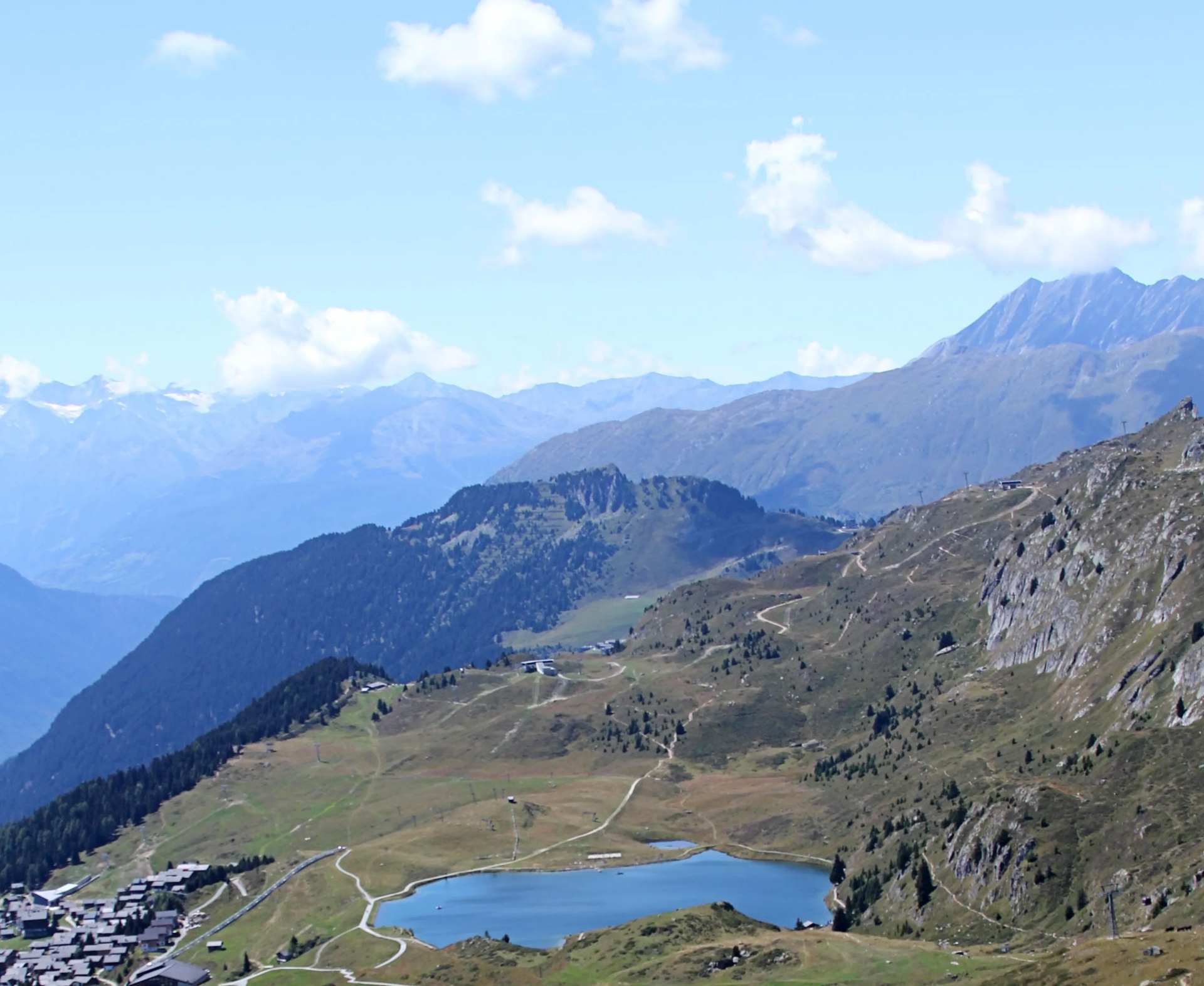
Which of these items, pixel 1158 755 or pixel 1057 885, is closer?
pixel 1057 885

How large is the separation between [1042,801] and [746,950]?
56.0 meters

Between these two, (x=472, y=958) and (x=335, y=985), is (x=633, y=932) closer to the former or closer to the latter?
(x=472, y=958)

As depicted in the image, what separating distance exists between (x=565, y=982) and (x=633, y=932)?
19479 millimetres

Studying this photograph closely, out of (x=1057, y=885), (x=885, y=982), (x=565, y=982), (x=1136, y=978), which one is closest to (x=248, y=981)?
(x=565, y=982)

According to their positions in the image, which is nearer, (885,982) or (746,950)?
(885,982)

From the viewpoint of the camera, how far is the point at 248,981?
648 feet

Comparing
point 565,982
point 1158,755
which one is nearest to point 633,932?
point 565,982

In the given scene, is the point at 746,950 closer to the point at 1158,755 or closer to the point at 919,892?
the point at 919,892

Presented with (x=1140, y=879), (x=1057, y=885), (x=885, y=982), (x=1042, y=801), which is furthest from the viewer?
(x=1042, y=801)

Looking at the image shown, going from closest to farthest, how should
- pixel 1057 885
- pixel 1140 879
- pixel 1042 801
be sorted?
1. pixel 1140 879
2. pixel 1057 885
3. pixel 1042 801

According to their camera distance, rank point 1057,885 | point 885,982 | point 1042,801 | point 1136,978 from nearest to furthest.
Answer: point 1136,978 < point 885,982 < point 1057,885 < point 1042,801

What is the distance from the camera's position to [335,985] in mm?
185000

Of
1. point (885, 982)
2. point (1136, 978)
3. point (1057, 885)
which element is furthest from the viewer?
point (1057, 885)

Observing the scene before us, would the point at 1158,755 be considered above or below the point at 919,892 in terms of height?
above
